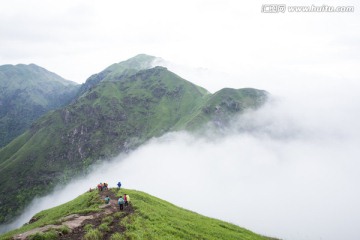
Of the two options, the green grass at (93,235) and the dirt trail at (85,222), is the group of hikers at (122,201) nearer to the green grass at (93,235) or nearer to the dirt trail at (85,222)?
the dirt trail at (85,222)

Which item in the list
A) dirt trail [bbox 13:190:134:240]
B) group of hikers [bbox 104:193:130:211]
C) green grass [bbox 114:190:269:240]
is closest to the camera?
dirt trail [bbox 13:190:134:240]

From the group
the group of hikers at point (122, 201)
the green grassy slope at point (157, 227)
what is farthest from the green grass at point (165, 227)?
the group of hikers at point (122, 201)

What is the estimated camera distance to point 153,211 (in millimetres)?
46562

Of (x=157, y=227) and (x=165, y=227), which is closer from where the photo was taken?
(x=157, y=227)

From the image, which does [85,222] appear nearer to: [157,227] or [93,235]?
[93,235]

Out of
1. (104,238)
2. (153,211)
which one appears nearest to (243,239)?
(153,211)

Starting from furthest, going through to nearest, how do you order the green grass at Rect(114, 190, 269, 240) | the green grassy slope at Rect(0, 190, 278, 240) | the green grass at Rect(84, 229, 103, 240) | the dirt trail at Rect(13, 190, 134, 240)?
the green grass at Rect(114, 190, 269, 240) → the green grassy slope at Rect(0, 190, 278, 240) → the dirt trail at Rect(13, 190, 134, 240) → the green grass at Rect(84, 229, 103, 240)

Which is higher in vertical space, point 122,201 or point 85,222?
point 122,201

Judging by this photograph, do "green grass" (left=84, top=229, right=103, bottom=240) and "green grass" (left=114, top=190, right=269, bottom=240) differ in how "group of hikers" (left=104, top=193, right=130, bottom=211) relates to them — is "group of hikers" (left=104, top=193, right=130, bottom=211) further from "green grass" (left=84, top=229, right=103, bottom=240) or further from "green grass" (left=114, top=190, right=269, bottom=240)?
"green grass" (left=84, top=229, right=103, bottom=240)

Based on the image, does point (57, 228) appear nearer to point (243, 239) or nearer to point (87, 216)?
point (87, 216)

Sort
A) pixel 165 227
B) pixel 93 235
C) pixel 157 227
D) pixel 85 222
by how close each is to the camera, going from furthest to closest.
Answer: pixel 165 227
pixel 85 222
pixel 157 227
pixel 93 235

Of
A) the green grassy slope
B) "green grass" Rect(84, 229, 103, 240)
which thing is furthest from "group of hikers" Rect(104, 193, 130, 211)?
"green grass" Rect(84, 229, 103, 240)

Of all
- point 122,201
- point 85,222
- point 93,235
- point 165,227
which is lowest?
point 93,235

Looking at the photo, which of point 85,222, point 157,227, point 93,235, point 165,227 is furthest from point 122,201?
point 93,235
